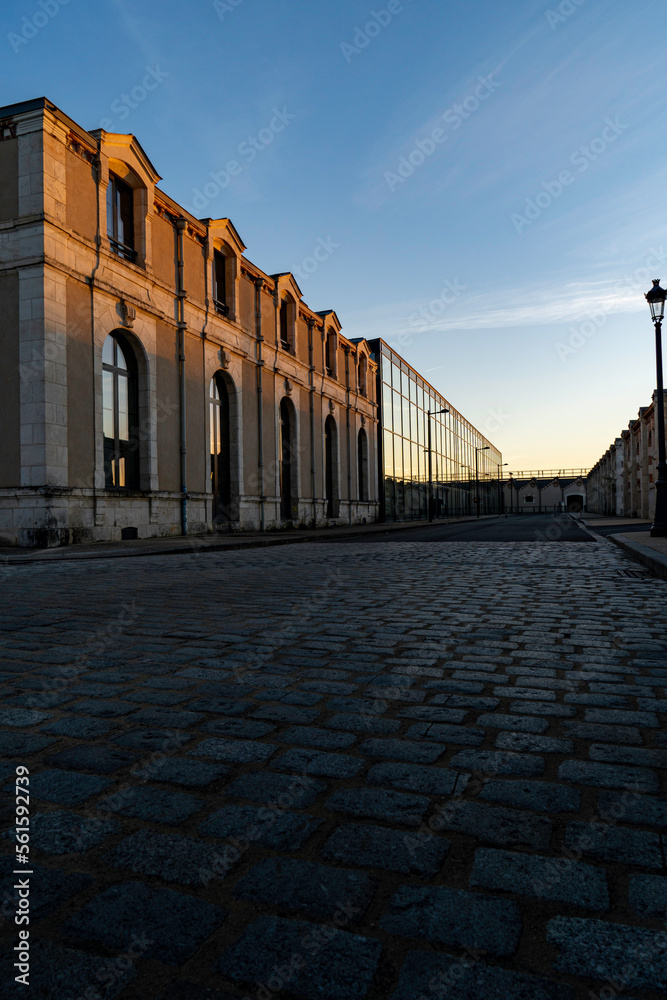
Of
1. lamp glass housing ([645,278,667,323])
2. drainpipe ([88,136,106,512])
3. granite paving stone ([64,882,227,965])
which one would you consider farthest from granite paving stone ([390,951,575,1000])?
drainpipe ([88,136,106,512])

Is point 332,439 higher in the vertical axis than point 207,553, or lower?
higher

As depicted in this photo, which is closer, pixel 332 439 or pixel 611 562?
pixel 611 562

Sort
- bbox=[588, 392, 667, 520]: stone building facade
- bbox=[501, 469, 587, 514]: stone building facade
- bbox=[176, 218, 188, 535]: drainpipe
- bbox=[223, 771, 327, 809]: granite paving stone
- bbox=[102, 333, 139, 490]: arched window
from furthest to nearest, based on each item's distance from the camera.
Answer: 1. bbox=[501, 469, 587, 514]: stone building facade
2. bbox=[588, 392, 667, 520]: stone building facade
3. bbox=[176, 218, 188, 535]: drainpipe
4. bbox=[102, 333, 139, 490]: arched window
5. bbox=[223, 771, 327, 809]: granite paving stone

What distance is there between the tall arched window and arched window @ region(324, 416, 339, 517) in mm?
10882

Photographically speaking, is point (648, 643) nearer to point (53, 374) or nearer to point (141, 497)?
point (53, 374)

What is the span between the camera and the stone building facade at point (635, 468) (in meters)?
33.5

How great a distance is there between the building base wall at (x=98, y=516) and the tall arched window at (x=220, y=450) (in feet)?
1.82

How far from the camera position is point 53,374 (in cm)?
1592

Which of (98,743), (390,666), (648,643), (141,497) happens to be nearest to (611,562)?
Result: (648,643)

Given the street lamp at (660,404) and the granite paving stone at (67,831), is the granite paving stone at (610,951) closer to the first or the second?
the granite paving stone at (67,831)

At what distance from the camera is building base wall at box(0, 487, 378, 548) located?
1558cm

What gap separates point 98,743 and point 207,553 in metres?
12.6

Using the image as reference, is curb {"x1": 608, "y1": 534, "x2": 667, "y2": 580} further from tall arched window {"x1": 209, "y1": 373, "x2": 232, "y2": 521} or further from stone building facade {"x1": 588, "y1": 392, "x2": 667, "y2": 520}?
tall arched window {"x1": 209, "y1": 373, "x2": 232, "y2": 521}

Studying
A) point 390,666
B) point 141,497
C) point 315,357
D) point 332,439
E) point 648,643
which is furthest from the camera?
point 332,439
